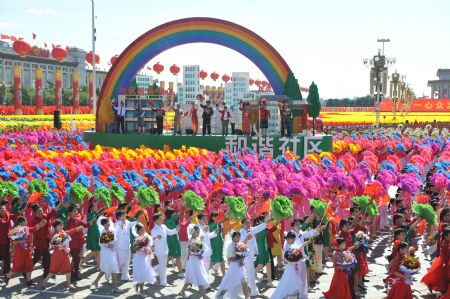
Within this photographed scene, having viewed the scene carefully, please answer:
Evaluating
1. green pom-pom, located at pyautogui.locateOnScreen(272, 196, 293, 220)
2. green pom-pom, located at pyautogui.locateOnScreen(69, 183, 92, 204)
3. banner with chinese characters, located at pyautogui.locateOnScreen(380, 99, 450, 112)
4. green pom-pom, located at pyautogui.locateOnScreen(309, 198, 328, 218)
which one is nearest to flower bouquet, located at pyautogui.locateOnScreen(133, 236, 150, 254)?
green pom-pom, located at pyautogui.locateOnScreen(69, 183, 92, 204)

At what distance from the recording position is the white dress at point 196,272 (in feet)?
Result: 29.6

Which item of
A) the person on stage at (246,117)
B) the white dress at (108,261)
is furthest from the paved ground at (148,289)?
the person on stage at (246,117)

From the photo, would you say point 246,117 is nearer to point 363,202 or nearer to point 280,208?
point 363,202

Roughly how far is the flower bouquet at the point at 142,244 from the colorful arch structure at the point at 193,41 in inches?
649

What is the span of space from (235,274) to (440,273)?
302 centimetres

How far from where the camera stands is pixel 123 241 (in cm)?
1012

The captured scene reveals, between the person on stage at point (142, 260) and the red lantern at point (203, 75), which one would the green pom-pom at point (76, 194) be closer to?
the person on stage at point (142, 260)

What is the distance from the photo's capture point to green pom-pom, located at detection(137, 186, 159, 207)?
11.0 metres

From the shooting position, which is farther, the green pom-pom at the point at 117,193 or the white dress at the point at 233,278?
the green pom-pom at the point at 117,193

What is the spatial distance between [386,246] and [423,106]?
282ft

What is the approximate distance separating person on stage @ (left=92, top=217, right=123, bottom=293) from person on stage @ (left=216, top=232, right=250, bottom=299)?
74.6 inches

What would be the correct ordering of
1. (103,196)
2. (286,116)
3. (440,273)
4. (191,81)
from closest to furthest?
(440,273) < (103,196) < (286,116) < (191,81)

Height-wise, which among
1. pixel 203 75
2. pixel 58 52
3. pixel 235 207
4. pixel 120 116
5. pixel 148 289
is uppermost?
pixel 58 52

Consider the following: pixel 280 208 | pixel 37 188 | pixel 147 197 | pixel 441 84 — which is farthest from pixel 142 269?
pixel 441 84
